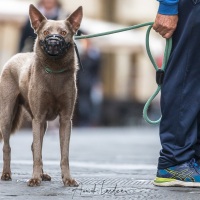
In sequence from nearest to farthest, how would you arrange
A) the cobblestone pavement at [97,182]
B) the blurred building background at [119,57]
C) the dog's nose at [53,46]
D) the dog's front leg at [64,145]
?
1. the cobblestone pavement at [97,182]
2. the dog's nose at [53,46]
3. the dog's front leg at [64,145]
4. the blurred building background at [119,57]

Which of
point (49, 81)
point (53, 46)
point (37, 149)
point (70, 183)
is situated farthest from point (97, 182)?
point (53, 46)

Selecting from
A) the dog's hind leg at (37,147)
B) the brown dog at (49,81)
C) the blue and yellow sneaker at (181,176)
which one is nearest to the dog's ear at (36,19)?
the brown dog at (49,81)

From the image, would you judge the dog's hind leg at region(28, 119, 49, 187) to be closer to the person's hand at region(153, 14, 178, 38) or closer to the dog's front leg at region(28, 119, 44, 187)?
the dog's front leg at region(28, 119, 44, 187)

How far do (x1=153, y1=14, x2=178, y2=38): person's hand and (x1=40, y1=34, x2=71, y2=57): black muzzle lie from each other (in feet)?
2.02

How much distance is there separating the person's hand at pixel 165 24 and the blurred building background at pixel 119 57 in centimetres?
1816

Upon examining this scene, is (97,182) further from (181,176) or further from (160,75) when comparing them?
(160,75)

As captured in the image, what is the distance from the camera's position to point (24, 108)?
7109mm

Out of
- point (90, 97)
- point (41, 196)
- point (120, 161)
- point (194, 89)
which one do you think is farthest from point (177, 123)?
point (90, 97)

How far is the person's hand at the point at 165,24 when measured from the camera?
6312 mm

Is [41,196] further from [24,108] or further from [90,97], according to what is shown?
[90,97]

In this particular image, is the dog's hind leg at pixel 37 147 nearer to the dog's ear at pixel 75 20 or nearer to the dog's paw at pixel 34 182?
the dog's paw at pixel 34 182

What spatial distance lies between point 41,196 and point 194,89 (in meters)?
1.35

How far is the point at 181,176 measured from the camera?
21.0 feet

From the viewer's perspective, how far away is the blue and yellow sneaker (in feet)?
20.9
